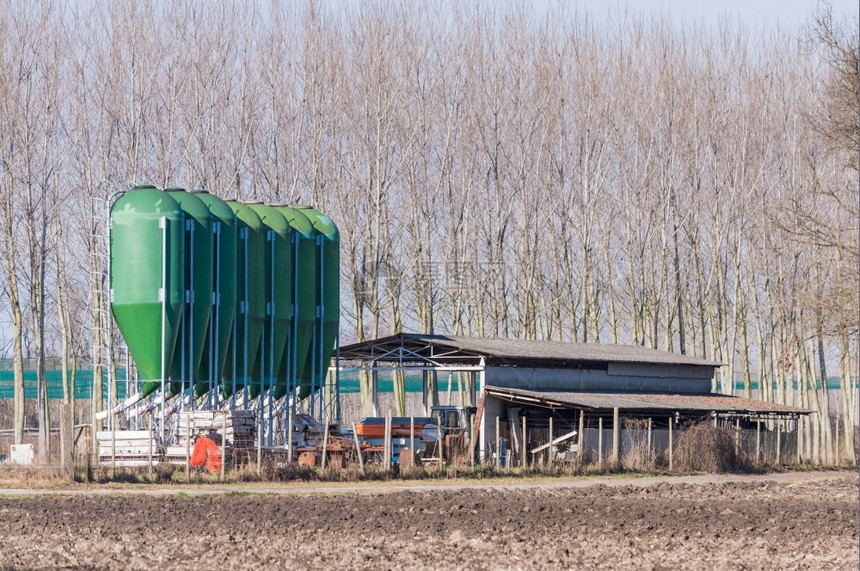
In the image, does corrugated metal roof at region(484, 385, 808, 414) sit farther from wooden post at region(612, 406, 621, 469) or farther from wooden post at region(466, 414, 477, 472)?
wooden post at region(466, 414, 477, 472)

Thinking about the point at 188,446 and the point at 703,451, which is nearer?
the point at 188,446

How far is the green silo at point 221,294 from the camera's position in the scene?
40.7 meters

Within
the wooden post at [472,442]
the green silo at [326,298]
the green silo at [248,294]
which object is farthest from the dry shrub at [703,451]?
the green silo at [248,294]

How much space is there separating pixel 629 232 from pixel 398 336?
67.0ft

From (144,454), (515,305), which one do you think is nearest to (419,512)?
(144,454)

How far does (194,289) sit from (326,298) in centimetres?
674

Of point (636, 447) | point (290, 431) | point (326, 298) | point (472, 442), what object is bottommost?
point (636, 447)

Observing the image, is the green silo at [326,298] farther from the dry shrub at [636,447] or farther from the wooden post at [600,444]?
the dry shrub at [636,447]

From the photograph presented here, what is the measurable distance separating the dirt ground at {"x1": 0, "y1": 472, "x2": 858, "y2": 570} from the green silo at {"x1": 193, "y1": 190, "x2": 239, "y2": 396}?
31.9 ft

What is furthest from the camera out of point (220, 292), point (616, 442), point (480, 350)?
point (480, 350)

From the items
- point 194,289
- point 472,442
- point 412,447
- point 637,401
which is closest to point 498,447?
point 472,442

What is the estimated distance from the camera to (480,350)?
148ft

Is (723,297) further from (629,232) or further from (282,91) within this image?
(282,91)

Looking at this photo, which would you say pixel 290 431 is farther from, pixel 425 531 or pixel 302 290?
pixel 425 531
